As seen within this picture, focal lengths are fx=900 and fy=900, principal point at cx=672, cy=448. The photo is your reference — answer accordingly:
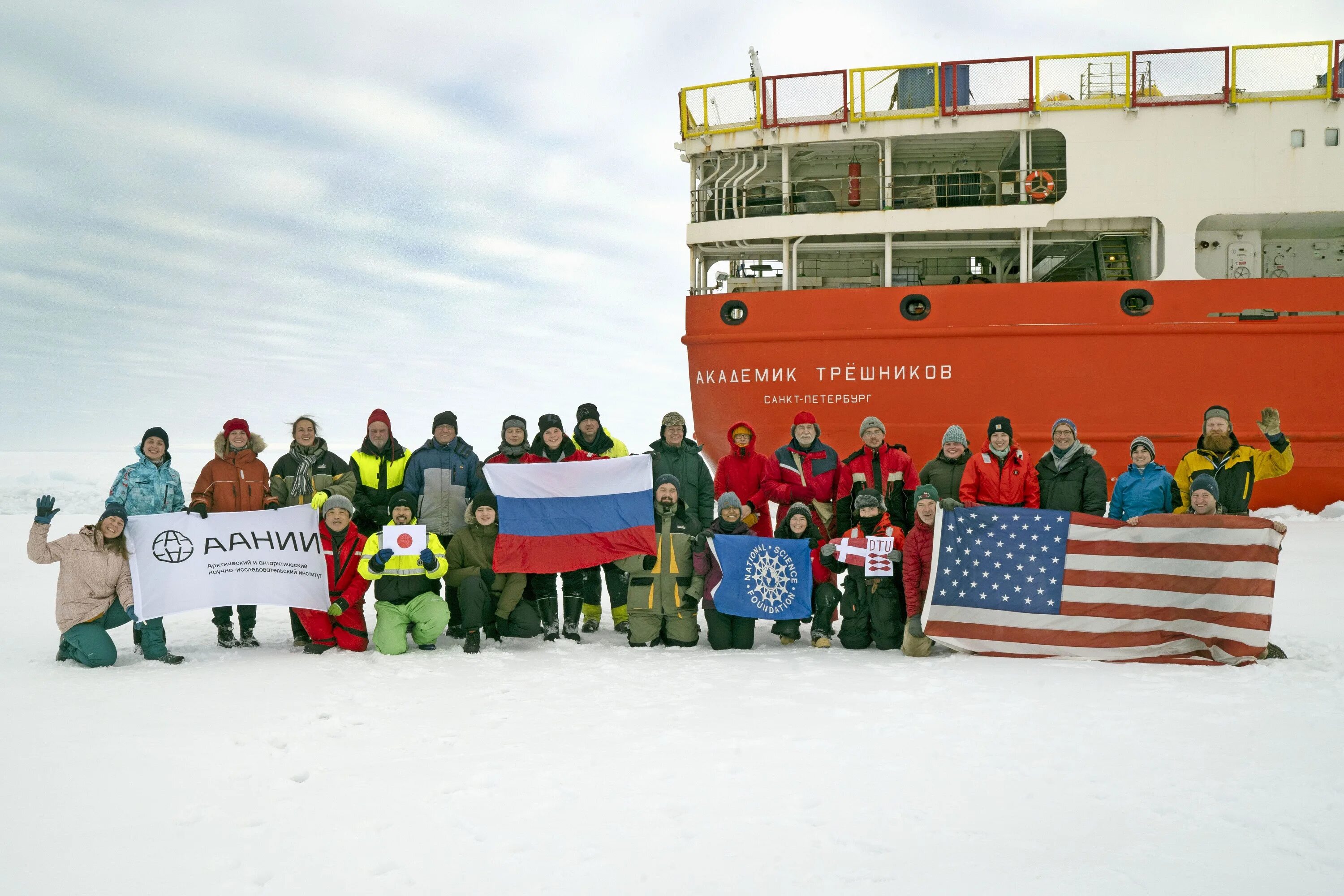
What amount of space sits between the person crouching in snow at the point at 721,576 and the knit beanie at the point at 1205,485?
9.72 feet

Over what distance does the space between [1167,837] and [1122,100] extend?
12.1 metres

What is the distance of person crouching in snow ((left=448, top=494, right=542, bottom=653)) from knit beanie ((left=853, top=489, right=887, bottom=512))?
2.41m

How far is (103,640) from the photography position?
5.66m

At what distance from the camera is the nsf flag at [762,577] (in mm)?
6199

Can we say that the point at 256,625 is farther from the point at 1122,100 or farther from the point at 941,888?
the point at 1122,100

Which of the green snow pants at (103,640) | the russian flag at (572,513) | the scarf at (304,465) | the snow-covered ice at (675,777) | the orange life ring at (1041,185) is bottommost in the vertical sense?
the snow-covered ice at (675,777)

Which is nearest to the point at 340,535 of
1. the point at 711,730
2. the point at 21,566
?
the point at 711,730

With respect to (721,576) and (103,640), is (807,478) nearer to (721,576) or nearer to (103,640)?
(721,576)

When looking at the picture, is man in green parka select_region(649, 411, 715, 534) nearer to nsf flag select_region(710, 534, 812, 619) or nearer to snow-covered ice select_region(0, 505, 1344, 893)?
nsf flag select_region(710, 534, 812, 619)

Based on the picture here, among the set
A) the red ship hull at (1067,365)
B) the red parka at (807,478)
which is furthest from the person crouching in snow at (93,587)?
the red ship hull at (1067,365)

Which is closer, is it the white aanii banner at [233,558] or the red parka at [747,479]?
the white aanii banner at [233,558]

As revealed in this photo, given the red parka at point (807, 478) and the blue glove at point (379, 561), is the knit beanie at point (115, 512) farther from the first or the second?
the red parka at point (807, 478)

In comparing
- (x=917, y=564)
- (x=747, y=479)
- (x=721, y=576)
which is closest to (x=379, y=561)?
(x=721, y=576)

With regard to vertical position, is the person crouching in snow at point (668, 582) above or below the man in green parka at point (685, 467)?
below
